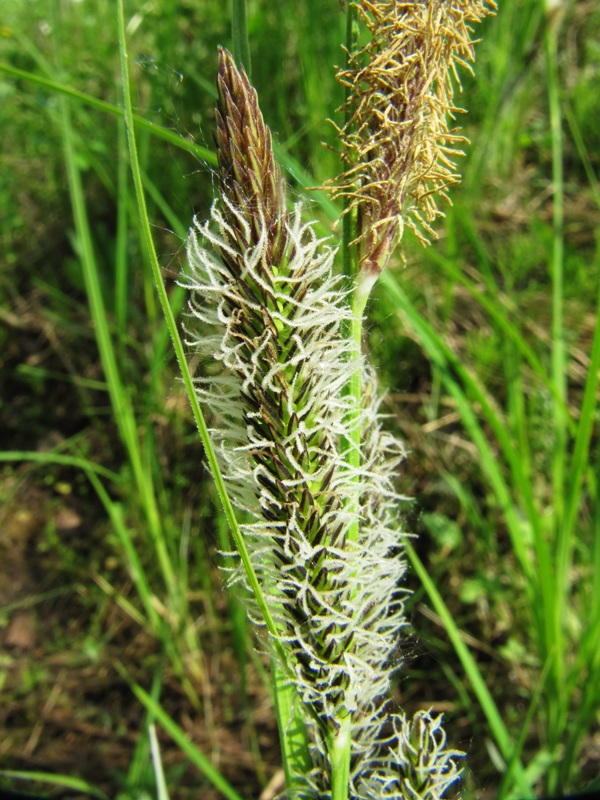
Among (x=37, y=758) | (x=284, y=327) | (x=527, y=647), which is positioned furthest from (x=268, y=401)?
(x=37, y=758)

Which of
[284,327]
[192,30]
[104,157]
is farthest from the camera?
[192,30]

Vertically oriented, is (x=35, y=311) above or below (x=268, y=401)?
below

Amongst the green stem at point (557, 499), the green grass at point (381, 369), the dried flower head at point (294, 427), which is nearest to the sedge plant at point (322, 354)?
the dried flower head at point (294, 427)

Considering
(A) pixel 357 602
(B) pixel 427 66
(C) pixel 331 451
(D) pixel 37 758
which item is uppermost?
(B) pixel 427 66

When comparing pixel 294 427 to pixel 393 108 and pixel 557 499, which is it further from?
pixel 557 499

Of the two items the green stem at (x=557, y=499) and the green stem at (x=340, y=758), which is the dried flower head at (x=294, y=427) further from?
the green stem at (x=557, y=499)

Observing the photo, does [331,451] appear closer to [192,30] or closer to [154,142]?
[154,142]

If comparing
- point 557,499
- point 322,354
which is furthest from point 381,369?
point 322,354
